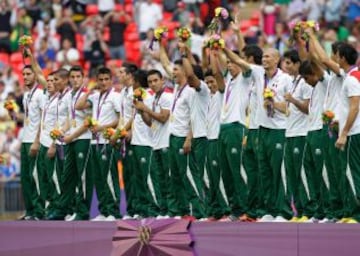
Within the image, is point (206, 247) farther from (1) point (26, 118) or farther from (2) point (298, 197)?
(1) point (26, 118)

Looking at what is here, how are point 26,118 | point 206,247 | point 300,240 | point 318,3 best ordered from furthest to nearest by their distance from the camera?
point 318,3, point 26,118, point 206,247, point 300,240

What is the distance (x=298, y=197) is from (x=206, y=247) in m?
1.37

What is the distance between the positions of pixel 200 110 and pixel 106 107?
1772 mm

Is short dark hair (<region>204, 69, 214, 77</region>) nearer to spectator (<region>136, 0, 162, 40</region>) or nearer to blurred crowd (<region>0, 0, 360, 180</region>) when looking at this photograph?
blurred crowd (<region>0, 0, 360, 180</region>)

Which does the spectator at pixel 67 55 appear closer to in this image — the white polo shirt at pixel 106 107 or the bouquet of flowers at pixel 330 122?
the white polo shirt at pixel 106 107

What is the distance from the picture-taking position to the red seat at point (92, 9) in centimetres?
3297

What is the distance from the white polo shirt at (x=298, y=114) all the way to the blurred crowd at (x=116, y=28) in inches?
359

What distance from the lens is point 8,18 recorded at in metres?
33.4

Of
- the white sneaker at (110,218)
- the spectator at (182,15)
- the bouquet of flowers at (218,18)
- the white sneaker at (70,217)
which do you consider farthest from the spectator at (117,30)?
the bouquet of flowers at (218,18)

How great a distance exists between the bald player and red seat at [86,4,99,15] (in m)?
13.9

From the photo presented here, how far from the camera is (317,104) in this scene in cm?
1842

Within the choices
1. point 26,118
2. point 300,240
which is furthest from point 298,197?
point 26,118

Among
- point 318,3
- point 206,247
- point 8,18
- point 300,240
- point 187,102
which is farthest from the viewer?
point 8,18

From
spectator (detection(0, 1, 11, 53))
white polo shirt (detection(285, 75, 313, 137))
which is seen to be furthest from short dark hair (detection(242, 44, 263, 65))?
spectator (detection(0, 1, 11, 53))
